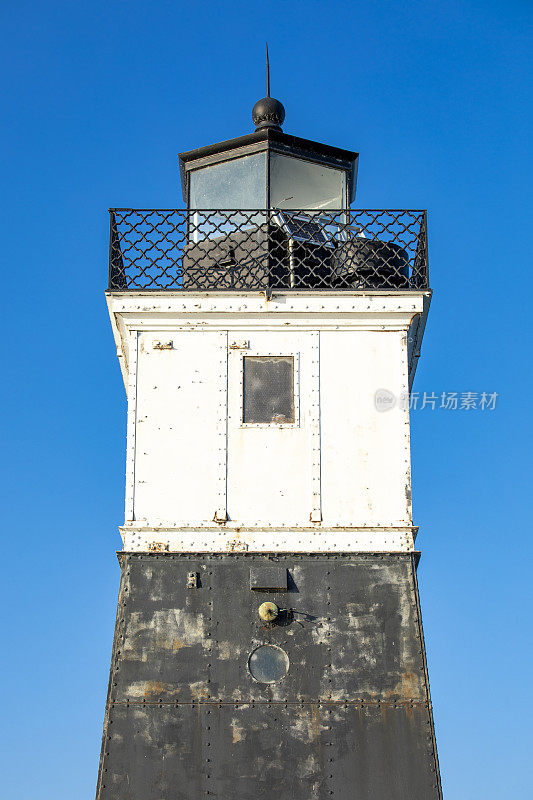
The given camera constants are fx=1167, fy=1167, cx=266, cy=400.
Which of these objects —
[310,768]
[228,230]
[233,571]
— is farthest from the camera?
[228,230]

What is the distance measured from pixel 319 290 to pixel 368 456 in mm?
2442

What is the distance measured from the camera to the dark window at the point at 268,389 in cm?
1619

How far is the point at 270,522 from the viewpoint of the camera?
15.6 meters

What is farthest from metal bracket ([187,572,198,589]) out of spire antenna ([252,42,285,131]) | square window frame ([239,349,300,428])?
spire antenna ([252,42,285,131])

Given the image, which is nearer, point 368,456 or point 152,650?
point 152,650

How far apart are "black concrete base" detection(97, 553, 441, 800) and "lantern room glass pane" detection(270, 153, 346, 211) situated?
605 centimetres

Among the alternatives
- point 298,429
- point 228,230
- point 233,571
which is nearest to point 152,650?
point 233,571

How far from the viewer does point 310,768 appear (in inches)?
555

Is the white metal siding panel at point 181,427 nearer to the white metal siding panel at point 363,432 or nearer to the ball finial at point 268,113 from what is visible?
the white metal siding panel at point 363,432

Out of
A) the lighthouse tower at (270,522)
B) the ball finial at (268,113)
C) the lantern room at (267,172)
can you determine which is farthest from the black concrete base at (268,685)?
the ball finial at (268,113)

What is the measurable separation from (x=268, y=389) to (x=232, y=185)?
4032 mm

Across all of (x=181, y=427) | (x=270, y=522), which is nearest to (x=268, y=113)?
(x=181, y=427)

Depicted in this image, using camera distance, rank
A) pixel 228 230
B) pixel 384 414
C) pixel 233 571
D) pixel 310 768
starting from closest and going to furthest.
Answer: pixel 310 768, pixel 233 571, pixel 384 414, pixel 228 230

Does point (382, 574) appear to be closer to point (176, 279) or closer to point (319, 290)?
point (319, 290)
